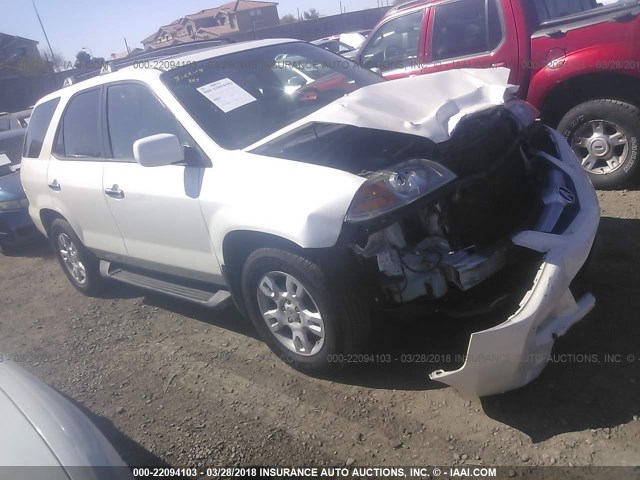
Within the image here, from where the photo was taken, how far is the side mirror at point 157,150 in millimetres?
3113

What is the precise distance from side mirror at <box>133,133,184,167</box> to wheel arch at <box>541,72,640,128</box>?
11.9ft

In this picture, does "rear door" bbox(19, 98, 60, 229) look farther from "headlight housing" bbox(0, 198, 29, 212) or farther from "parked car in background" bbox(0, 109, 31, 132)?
"parked car in background" bbox(0, 109, 31, 132)

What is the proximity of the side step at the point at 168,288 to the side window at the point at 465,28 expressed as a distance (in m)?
3.74

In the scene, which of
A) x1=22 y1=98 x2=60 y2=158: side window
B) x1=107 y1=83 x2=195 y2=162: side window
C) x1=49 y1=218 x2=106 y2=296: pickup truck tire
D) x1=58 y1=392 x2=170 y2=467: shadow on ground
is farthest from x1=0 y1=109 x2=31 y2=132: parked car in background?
x1=58 y1=392 x2=170 y2=467: shadow on ground

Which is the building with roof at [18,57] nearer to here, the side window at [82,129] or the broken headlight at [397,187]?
the side window at [82,129]

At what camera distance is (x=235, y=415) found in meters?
3.09

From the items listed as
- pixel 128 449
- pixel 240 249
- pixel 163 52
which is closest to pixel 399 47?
pixel 163 52

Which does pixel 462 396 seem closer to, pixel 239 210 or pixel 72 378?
pixel 239 210

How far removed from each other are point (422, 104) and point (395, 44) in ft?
11.8

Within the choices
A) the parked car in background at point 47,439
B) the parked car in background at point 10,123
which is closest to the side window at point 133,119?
the parked car in background at point 47,439

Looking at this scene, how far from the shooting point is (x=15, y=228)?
6941 millimetres

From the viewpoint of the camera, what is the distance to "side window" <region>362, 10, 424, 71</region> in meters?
6.07

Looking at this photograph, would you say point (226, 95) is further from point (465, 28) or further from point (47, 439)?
point (465, 28)

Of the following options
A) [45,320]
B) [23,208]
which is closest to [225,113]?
[45,320]
